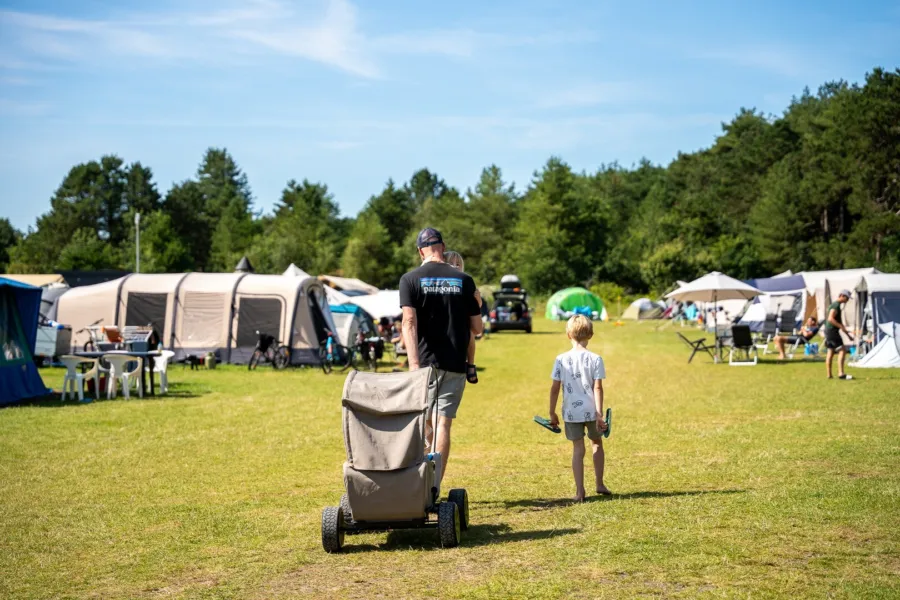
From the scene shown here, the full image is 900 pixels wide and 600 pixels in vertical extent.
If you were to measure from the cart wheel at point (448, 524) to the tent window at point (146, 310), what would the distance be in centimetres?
2137

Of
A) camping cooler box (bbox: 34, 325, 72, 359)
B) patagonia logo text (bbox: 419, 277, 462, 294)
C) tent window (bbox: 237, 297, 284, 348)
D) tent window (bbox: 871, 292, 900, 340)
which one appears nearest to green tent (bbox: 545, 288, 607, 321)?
tent window (bbox: 871, 292, 900, 340)

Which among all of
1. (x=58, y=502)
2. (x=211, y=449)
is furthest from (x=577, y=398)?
(x=211, y=449)

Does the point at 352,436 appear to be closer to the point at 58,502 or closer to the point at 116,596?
the point at 116,596

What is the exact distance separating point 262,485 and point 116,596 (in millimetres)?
3526

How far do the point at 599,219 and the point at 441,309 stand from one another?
79549 millimetres

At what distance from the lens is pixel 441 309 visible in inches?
286

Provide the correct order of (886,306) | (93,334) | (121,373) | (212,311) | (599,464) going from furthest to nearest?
1. (886,306)
2. (212,311)
3. (93,334)
4. (121,373)
5. (599,464)

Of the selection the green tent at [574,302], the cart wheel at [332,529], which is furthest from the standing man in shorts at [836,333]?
the green tent at [574,302]

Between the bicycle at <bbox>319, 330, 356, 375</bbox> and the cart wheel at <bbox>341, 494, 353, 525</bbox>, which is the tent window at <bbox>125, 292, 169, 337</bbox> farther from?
the cart wheel at <bbox>341, 494, 353, 525</bbox>

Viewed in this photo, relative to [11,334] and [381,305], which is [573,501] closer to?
[11,334]

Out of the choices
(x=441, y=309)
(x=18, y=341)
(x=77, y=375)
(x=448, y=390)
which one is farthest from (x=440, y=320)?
(x=18, y=341)

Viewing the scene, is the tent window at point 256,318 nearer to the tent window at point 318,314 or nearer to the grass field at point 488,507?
the tent window at point 318,314

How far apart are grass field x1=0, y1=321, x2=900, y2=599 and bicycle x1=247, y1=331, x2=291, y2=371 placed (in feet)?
29.6

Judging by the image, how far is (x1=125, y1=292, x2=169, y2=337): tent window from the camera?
26.4 metres
